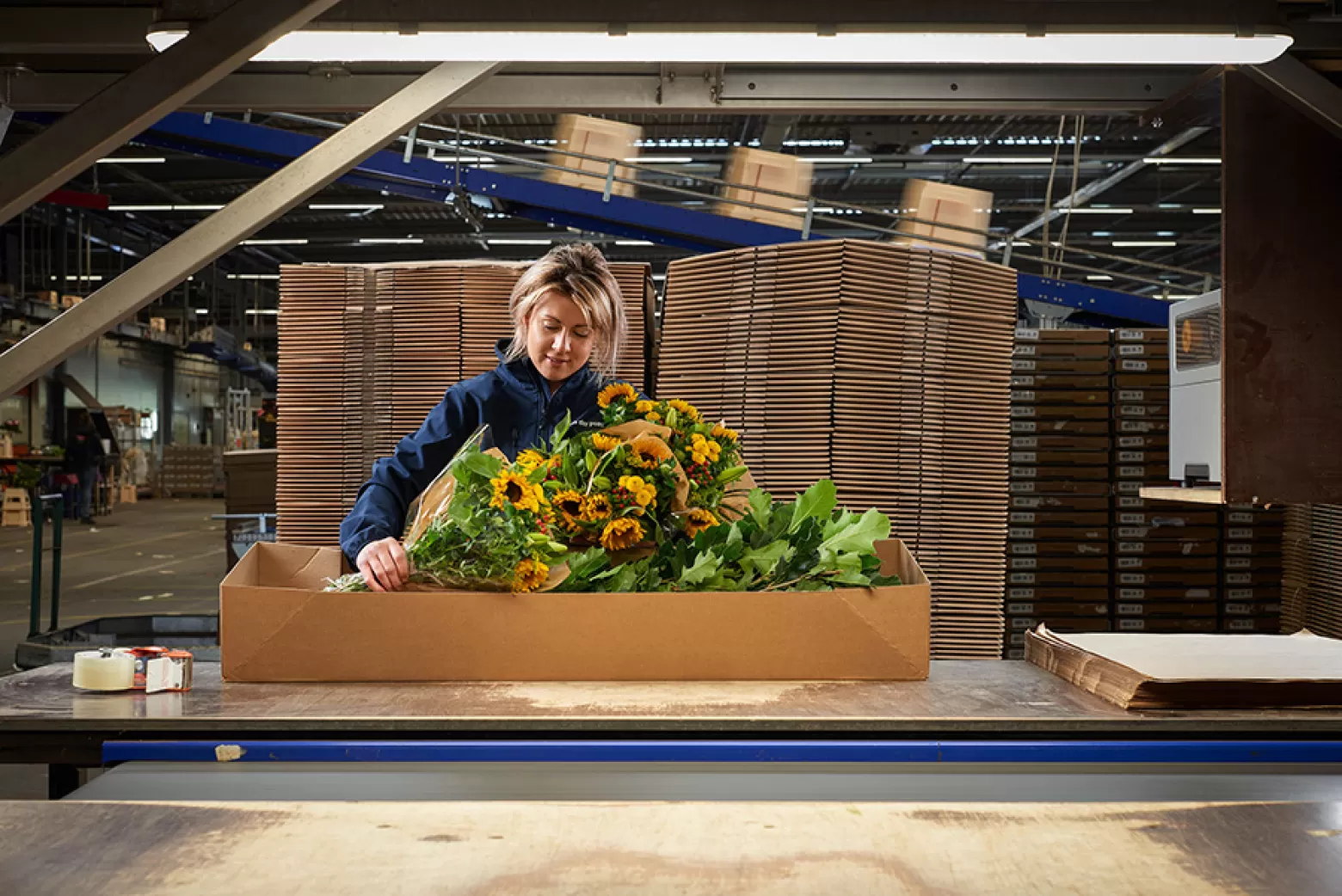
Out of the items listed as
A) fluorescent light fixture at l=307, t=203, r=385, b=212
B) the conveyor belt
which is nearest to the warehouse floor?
the conveyor belt

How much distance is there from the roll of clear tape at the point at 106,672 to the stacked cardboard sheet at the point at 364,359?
244 centimetres

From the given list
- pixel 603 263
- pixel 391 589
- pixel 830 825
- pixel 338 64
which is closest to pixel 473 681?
pixel 391 589

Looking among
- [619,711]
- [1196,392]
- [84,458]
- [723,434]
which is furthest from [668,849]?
[84,458]

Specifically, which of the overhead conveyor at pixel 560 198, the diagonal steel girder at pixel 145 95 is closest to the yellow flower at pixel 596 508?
the diagonal steel girder at pixel 145 95

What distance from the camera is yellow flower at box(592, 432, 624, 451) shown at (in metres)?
2.27

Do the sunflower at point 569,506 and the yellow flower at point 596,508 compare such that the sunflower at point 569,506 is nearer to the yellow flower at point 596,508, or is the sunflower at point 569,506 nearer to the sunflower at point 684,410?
the yellow flower at point 596,508

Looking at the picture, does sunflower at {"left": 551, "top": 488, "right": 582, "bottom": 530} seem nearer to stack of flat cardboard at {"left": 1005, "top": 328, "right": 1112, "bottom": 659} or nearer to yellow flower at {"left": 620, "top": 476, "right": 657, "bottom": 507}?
yellow flower at {"left": 620, "top": 476, "right": 657, "bottom": 507}

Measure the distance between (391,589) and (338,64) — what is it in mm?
3528

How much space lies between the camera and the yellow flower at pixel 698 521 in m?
2.32

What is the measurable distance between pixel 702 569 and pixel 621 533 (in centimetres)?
18

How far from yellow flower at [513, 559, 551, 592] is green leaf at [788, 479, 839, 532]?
21.8 inches

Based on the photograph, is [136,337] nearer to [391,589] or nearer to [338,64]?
[338,64]

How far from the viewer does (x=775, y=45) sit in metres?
2.70

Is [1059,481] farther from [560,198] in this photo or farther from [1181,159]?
[1181,159]
